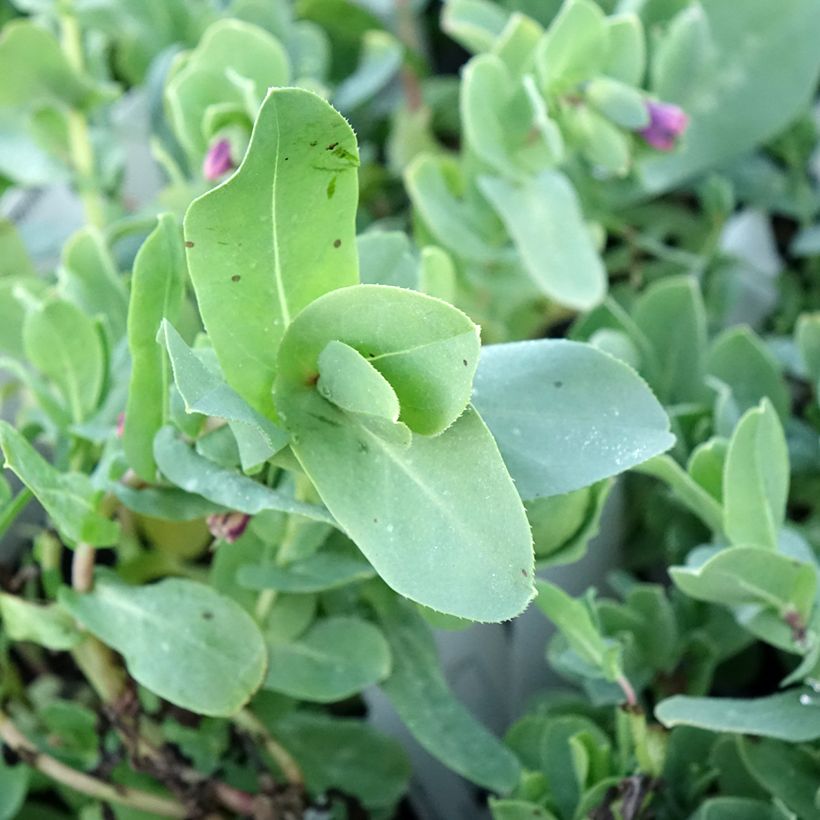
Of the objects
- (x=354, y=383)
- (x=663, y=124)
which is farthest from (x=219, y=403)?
(x=663, y=124)

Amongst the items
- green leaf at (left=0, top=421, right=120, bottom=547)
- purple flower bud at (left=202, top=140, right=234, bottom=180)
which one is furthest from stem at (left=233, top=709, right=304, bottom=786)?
purple flower bud at (left=202, top=140, right=234, bottom=180)

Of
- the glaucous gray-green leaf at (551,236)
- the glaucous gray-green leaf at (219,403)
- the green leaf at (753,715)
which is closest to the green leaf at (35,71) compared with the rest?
the glaucous gray-green leaf at (551,236)

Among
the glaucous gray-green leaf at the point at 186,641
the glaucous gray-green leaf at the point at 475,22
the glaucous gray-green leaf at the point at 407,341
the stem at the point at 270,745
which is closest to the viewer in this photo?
the glaucous gray-green leaf at the point at 407,341

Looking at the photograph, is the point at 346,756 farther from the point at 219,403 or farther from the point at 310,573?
the point at 219,403

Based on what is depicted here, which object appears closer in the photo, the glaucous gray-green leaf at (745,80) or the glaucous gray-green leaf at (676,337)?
the glaucous gray-green leaf at (676,337)

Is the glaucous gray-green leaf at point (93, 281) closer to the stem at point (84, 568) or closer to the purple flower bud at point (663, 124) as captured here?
the stem at point (84, 568)

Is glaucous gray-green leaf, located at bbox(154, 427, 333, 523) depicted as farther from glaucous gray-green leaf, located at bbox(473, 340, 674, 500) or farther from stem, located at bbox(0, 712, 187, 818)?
stem, located at bbox(0, 712, 187, 818)
